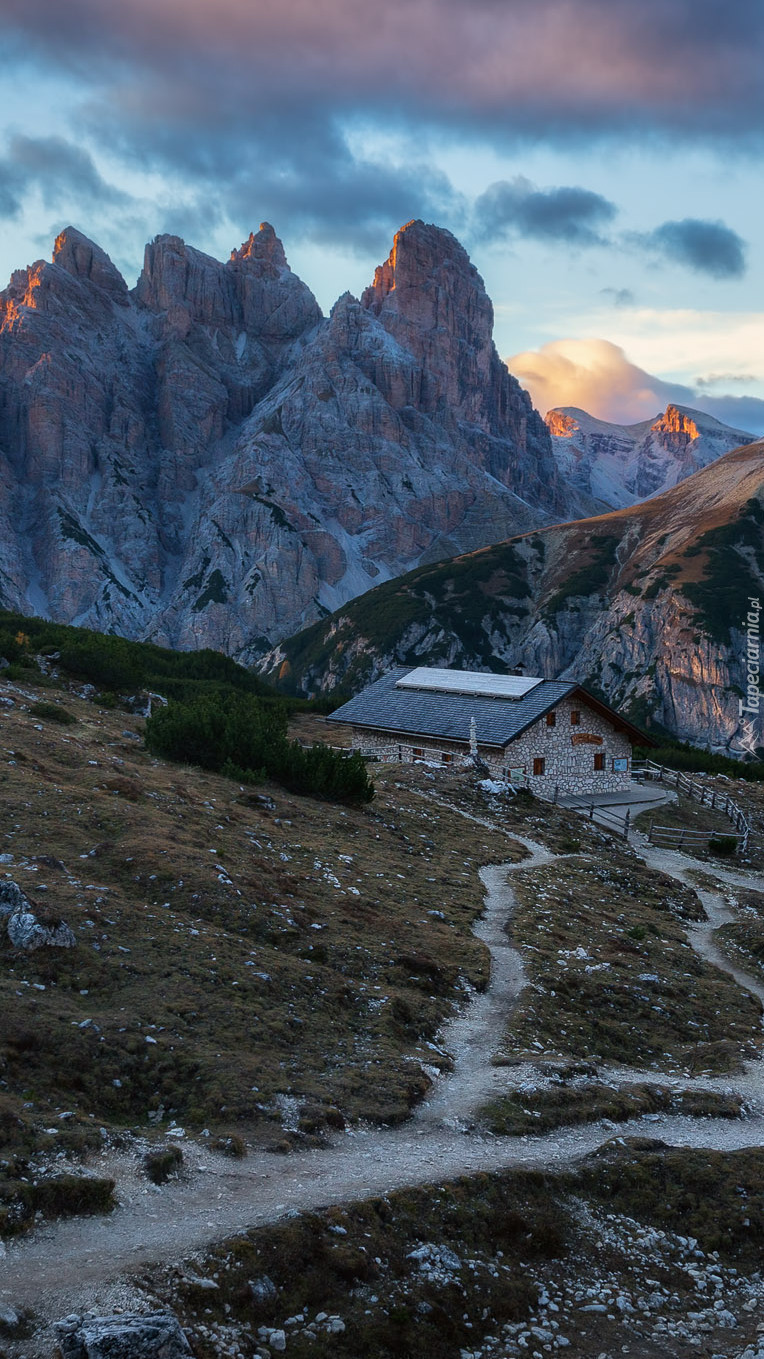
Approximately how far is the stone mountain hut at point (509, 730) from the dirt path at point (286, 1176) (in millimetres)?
28956

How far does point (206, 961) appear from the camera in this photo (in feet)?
53.3

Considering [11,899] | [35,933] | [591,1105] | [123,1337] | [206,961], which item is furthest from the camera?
[206,961]

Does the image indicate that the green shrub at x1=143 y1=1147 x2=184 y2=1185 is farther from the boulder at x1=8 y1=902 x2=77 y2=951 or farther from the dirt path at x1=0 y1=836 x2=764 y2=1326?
the boulder at x1=8 y1=902 x2=77 y2=951

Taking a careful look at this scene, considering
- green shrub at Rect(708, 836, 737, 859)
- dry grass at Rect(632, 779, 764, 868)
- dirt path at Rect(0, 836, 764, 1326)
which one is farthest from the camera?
green shrub at Rect(708, 836, 737, 859)

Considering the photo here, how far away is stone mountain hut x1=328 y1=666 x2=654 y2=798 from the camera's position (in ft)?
153

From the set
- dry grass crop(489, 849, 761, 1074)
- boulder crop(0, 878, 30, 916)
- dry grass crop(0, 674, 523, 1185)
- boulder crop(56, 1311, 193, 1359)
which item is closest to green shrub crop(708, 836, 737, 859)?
dry grass crop(489, 849, 761, 1074)

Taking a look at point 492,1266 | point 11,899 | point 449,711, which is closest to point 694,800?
point 449,711

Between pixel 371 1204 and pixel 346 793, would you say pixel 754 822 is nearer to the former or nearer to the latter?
pixel 346 793

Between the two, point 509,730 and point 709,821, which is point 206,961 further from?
point 709,821

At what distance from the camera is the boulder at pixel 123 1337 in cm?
790

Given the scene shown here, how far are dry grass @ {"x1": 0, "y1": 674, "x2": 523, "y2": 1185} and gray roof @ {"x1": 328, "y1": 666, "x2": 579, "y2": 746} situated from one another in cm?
1805

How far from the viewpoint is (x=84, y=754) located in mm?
28141

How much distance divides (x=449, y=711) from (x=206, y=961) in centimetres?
3509

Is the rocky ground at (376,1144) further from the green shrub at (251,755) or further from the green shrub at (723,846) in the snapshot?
the green shrub at (723,846)
